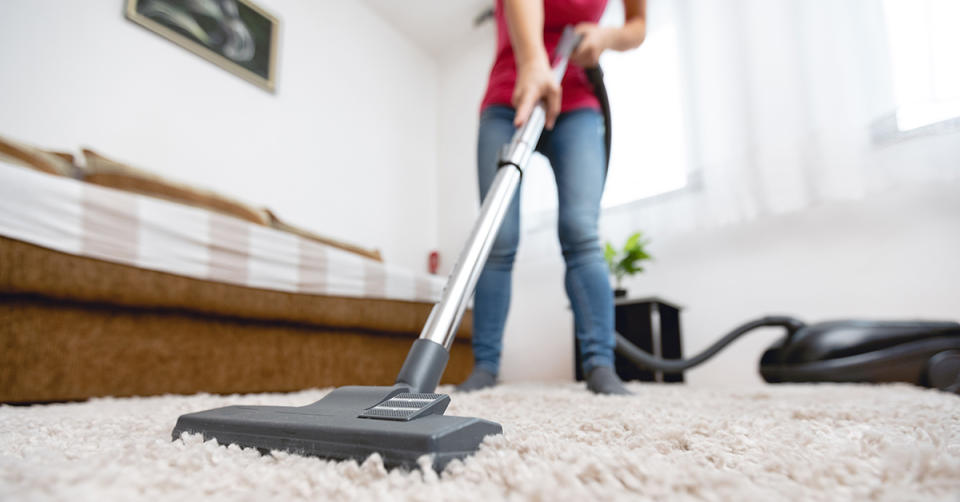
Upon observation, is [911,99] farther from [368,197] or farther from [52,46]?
[52,46]

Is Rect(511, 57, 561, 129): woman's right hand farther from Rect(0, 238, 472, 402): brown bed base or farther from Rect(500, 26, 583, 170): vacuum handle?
Rect(0, 238, 472, 402): brown bed base

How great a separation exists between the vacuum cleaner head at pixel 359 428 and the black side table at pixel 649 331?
1.28 m

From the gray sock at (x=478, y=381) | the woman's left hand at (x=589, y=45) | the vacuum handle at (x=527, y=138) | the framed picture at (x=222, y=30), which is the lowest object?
the gray sock at (x=478, y=381)

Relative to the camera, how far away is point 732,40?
1.73m

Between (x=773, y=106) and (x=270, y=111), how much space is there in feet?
6.29

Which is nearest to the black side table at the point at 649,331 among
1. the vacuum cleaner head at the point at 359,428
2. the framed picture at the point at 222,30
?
the vacuum cleaner head at the point at 359,428

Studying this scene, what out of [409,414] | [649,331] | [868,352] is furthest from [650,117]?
[409,414]

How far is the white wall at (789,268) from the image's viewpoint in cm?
135

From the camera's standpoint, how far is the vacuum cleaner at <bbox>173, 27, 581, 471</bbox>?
267 mm

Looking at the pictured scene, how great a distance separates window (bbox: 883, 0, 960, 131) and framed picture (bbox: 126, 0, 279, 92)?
87.0 inches

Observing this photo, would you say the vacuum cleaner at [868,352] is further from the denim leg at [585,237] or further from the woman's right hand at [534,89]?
the woman's right hand at [534,89]

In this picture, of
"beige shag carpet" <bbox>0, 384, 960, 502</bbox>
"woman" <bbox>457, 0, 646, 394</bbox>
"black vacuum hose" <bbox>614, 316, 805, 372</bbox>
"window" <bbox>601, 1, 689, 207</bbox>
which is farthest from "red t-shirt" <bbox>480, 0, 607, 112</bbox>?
"window" <bbox>601, 1, 689, 207</bbox>

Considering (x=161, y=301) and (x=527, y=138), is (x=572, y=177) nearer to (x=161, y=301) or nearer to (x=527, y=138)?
(x=527, y=138)

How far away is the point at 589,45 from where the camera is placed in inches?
34.5
